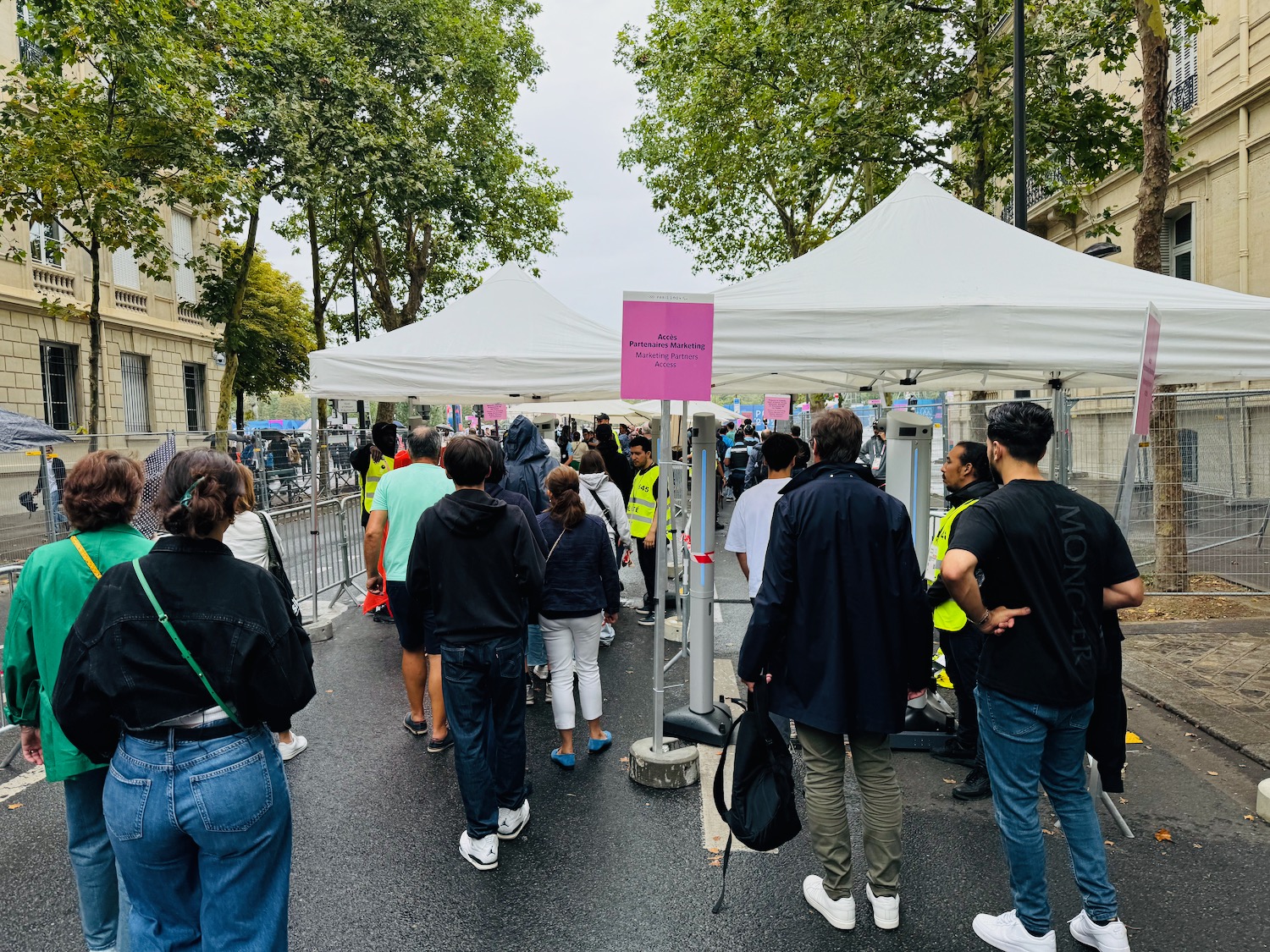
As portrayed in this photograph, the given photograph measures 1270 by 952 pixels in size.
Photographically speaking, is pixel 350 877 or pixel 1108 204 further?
pixel 1108 204

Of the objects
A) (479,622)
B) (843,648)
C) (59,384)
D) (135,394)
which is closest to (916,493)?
(843,648)

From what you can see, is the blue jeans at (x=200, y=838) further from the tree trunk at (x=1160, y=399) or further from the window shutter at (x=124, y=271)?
the window shutter at (x=124, y=271)

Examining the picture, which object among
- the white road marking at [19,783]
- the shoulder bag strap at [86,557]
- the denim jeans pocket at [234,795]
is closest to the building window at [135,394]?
the white road marking at [19,783]

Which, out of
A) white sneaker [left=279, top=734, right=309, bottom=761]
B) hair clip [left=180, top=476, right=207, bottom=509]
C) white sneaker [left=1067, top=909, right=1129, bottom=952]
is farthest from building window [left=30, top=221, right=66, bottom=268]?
white sneaker [left=1067, top=909, right=1129, bottom=952]

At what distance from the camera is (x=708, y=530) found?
483 centimetres

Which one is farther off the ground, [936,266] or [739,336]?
[936,266]

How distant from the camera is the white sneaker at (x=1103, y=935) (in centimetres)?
289

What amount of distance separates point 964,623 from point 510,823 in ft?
8.11

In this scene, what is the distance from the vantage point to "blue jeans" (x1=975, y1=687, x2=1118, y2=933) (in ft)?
9.47

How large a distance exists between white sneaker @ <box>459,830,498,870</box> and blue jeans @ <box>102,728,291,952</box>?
1364mm

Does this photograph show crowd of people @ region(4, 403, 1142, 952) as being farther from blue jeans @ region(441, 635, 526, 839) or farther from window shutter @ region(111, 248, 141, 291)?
window shutter @ region(111, 248, 141, 291)

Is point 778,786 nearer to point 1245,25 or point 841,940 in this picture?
point 841,940

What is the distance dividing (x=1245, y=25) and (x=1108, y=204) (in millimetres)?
5781

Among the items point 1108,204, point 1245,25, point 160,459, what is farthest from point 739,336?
point 1108,204
